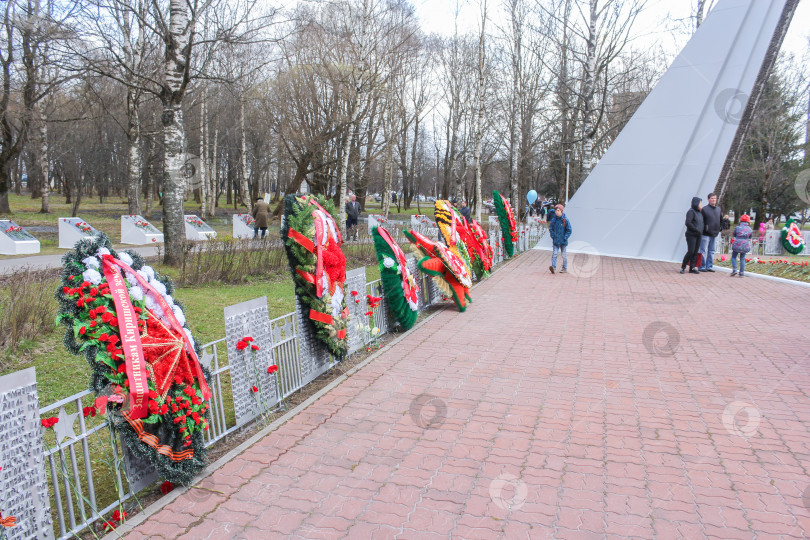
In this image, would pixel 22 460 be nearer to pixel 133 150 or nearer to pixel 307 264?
pixel 307 264

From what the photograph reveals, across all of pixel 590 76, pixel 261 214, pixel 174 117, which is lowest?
pixel 261 214

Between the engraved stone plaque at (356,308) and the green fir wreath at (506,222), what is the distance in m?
8.49

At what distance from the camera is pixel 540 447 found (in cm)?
411

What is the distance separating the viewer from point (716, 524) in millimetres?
3121

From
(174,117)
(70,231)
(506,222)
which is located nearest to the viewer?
(174,117)

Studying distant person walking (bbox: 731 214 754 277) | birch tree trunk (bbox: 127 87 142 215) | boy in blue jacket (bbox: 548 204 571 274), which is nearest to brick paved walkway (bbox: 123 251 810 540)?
boy in blue jacket (bbox: 548 204 571 274)

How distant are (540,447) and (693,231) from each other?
11.0 m

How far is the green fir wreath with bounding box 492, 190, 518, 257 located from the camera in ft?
48.3

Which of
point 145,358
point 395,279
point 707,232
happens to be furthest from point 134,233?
point 707,232

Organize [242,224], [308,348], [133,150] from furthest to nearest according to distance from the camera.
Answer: [242,224] < [133,150] < [308,348]

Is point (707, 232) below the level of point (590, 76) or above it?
below

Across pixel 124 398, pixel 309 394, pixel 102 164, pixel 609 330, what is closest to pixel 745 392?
pixel 609 330

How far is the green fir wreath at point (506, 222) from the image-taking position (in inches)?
580

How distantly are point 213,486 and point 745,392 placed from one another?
15.9ft
